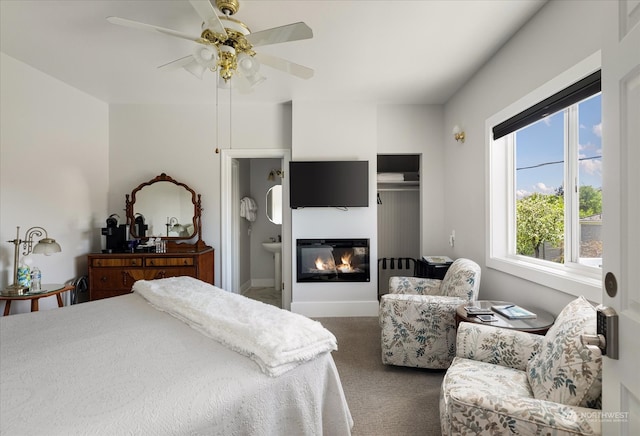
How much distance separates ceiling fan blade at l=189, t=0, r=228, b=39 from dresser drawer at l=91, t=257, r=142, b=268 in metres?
2.54

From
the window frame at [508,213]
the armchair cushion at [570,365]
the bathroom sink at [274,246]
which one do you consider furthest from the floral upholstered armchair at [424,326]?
the bathroom sink at [274,246]

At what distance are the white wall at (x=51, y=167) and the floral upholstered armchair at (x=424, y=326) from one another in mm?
3201

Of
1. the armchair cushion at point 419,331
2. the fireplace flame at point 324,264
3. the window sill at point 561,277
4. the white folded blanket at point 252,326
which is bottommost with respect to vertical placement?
the armchair cushion at point 419,331

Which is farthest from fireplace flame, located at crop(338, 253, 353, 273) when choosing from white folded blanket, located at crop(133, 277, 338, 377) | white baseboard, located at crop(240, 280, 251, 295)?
white folded blanket, located at crop(133, 277, 338, 377)

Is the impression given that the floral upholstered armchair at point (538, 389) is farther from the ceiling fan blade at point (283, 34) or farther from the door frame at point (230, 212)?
the door frame at point (230, 212)

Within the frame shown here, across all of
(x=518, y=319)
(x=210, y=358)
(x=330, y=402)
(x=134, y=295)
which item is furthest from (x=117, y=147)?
(x=518, y=319)

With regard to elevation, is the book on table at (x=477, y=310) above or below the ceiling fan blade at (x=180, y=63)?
below

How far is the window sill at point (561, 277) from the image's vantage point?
1.57 metres

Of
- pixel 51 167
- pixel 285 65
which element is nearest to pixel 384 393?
pixel 285 65

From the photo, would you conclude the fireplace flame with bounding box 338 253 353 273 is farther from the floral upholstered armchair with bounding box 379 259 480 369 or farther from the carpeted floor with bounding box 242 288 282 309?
the floral upholstered armchair with bounding box 379 259 480 369

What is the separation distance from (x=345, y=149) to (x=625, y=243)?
303 cm

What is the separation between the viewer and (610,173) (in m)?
0.80

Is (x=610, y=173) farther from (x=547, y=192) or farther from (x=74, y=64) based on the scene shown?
(x=74, y=64)

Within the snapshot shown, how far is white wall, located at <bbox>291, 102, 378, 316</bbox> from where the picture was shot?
3602 millimetres
